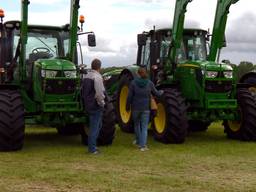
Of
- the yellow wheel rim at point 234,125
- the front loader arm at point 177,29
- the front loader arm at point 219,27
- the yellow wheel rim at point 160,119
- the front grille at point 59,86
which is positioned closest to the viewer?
A: the front grille at point 59,86

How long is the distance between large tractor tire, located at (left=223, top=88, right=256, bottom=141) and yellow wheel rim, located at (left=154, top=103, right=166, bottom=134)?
1.69 meters

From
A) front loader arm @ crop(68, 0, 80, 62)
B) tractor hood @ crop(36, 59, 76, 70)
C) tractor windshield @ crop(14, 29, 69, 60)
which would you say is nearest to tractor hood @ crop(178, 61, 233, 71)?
front loader arm @ crop(68, 0, 80, 62)

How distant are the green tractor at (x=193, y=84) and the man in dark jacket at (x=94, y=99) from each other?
1870mm

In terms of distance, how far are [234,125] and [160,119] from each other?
174 centimetres

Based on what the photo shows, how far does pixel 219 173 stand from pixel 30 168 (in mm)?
2966

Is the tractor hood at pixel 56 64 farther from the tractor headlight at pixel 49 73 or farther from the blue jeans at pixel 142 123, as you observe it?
the blue jeans at pixel 142 123

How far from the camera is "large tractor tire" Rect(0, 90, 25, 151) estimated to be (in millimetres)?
9859

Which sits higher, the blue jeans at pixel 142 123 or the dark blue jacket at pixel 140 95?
the dark blue jacket at pixel 140 95

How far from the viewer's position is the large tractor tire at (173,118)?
36.5ft

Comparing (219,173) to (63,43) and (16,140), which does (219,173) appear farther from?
(63,43)

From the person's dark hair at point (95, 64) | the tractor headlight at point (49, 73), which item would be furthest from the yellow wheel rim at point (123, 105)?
the person's dark hair at point (95, 64)

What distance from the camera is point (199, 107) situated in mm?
11789

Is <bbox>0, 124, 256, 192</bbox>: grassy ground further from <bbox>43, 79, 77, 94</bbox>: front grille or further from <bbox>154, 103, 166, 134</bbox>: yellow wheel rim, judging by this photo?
<bbox>43, 79, 77, 94</bbox>: front grille

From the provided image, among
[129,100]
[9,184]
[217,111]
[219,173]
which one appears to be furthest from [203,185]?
[217,111]
